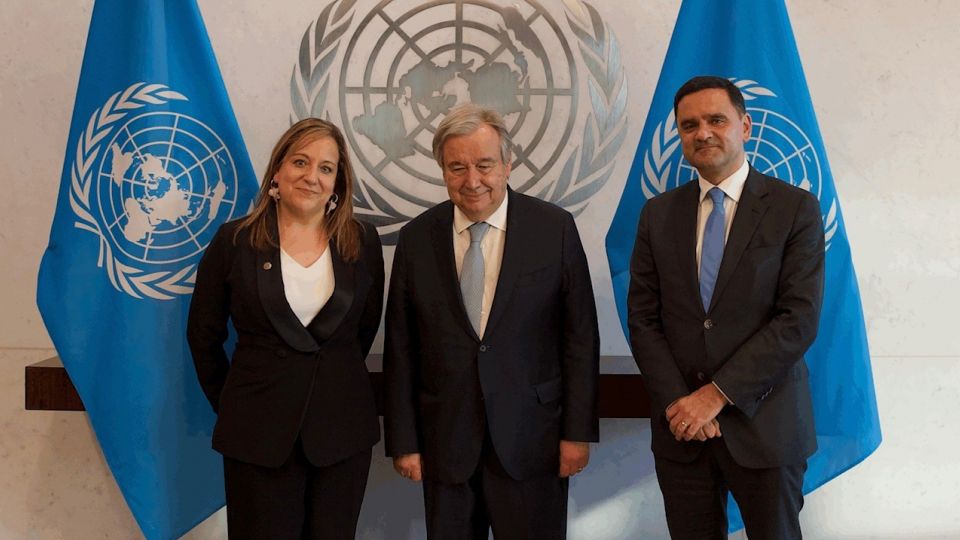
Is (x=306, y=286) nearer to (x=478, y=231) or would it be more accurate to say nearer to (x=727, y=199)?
(x=478, y=231)

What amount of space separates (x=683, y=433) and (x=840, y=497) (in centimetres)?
142

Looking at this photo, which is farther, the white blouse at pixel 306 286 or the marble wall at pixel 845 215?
the marble wall at pixel 845 215

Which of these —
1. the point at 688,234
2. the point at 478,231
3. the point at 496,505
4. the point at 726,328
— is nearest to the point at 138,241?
the point at 478,231

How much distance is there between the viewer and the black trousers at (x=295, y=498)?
219cm

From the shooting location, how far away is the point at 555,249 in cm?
221

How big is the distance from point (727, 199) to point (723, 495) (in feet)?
2.39

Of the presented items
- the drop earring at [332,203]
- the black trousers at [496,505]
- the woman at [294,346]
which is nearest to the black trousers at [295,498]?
the woman at [294,346]

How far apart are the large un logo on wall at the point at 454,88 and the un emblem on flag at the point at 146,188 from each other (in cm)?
53

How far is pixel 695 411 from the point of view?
2043 mm

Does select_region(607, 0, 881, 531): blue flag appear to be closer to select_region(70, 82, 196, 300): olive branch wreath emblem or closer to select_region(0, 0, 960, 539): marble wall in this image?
select_region(0, 0, 960, 539): marble wall

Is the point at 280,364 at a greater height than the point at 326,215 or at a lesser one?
lesser

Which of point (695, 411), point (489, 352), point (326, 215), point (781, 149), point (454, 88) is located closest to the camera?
point (695, 411)

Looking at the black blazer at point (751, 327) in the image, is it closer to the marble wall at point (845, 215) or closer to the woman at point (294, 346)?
the woman at point (294, 346)

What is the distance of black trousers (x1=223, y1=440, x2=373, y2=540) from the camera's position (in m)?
2.19
